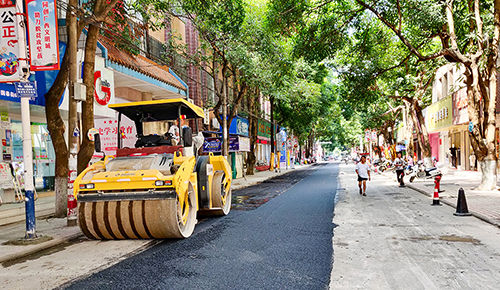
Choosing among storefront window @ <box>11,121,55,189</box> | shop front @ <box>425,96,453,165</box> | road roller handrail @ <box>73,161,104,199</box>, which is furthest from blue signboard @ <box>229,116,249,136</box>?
road roller handrail @ <box>73,161,104,199</box>

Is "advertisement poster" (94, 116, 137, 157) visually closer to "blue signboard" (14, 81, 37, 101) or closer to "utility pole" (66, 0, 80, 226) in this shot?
"utility pole" (66, 0, 80, 226)

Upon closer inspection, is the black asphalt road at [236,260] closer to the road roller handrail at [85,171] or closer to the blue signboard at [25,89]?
the road roller handrail at [85,171]

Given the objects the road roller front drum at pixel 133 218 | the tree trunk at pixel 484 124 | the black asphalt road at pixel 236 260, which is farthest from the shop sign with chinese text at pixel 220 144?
the road roller front drum at pixel 133 218

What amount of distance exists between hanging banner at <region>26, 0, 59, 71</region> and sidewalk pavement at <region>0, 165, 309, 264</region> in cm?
362

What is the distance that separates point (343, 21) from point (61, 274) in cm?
1324

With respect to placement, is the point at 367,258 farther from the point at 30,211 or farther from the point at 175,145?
the point at 30,211

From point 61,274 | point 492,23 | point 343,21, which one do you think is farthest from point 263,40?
point 61,274

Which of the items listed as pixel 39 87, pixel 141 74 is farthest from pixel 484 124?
pixel 39 87

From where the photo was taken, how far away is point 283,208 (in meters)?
12.1

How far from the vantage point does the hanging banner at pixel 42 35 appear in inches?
342

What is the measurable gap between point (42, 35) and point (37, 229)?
14.7ft

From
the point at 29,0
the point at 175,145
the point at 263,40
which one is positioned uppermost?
the point at 263,40

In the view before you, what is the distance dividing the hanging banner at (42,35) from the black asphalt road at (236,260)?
427cm

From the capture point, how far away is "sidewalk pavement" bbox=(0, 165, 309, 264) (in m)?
7.40
